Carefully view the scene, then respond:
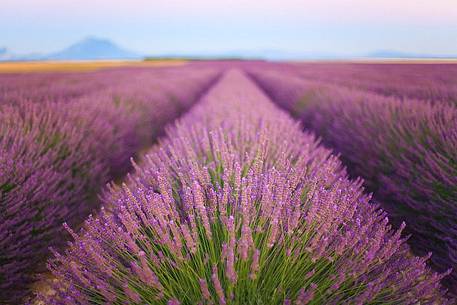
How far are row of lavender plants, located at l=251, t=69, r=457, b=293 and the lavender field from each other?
2cm

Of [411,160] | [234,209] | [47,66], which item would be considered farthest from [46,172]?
[47,66]

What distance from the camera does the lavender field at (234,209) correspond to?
4.28 feet

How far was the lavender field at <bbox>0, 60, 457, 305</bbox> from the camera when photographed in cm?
131

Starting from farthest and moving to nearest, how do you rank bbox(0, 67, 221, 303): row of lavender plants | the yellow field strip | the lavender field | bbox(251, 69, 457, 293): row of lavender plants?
the yellow field strip
bbox(251, 69, 457, 293): row of lavender plants
bbox(0, 67, 221, 303): row of lavender plants
the lavender field

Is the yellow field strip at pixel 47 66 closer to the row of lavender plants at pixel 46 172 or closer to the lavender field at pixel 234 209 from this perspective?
the row of lavender plants at pixel 46 172

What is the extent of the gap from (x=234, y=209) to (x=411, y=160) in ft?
7.45

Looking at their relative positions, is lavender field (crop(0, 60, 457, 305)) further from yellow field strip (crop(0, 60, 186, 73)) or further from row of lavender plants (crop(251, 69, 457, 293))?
yellow field strip (crop(0, 60, 186, 73))

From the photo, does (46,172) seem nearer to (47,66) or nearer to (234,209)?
(234,209)

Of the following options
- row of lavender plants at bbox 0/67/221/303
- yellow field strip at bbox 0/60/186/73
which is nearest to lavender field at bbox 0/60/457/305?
row of lavender plants at bbox 0/67/221/303

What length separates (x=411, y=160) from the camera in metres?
3.13

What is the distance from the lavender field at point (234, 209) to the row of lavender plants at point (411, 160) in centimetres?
2

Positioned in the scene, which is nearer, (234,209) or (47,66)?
(234,209)

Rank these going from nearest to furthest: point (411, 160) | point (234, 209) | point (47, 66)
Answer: point (234, 209) → point (411, 160) → point (47, 66)

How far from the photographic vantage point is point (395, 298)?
1308mm
